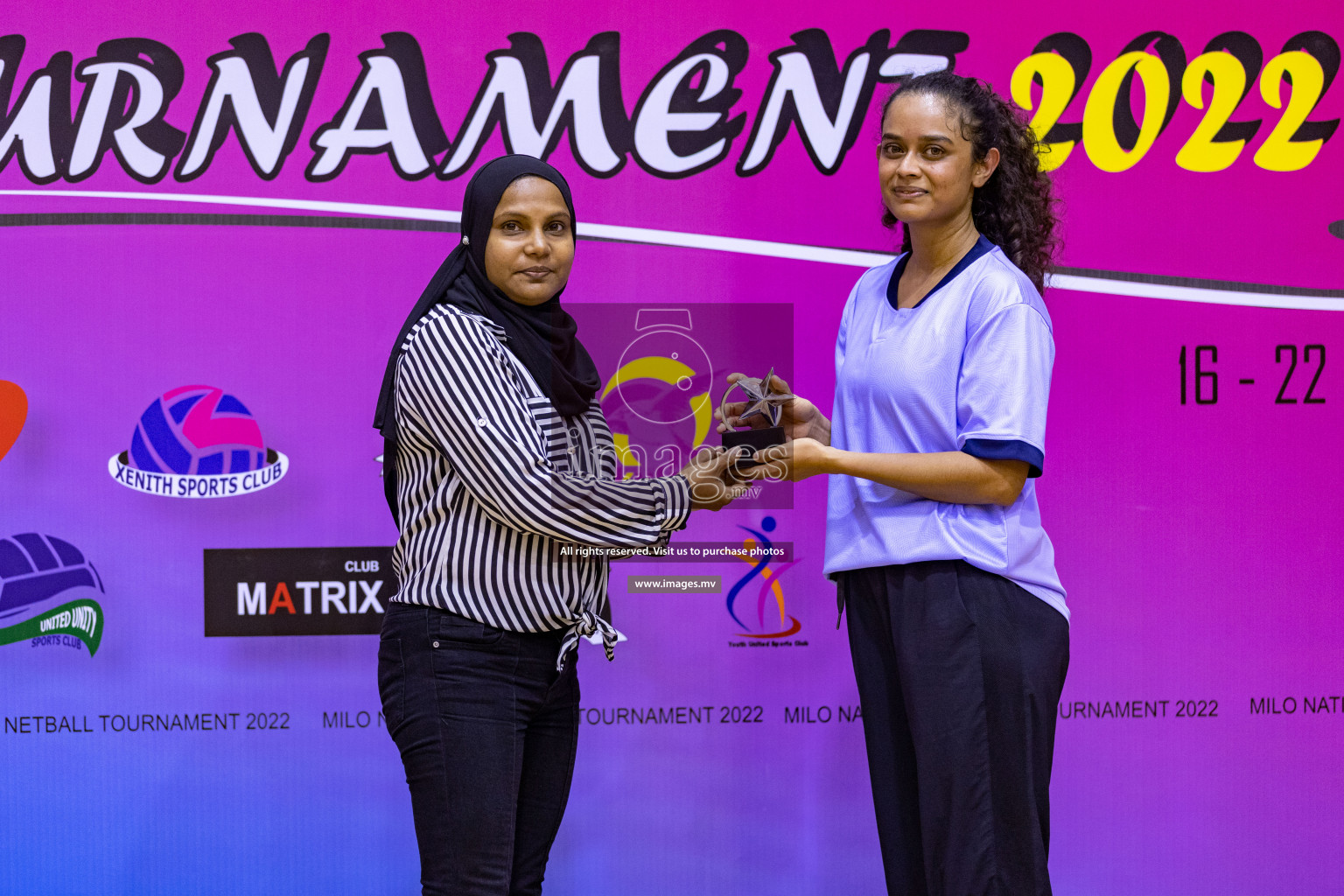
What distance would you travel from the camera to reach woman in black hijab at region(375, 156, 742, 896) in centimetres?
164

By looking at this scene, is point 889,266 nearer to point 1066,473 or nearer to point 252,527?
point 1066,473

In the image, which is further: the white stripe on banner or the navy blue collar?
the white stripe on banner

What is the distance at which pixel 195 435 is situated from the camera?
2.64 meters

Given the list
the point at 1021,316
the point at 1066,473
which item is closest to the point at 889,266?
the point at 1021,316

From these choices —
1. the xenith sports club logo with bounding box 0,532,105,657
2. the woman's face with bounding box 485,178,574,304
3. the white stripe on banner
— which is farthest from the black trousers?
the xenith sports club logo with bounding box 0,532,105,657

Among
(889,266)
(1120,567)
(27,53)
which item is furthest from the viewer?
(1120,567)

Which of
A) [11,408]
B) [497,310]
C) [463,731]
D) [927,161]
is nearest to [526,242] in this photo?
[497,310]

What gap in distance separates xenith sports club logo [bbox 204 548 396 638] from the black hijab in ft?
3.10

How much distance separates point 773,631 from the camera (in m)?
2.74

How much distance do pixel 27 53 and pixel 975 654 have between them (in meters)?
2.48

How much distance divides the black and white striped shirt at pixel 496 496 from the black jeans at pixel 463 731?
39mm

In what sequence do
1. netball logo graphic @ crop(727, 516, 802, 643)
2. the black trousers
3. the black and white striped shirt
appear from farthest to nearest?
netball logo graphic @ crop(727, 516, 802, 643), the black trousers, the black and white striped shirt

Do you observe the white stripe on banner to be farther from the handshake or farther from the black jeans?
the black jeans

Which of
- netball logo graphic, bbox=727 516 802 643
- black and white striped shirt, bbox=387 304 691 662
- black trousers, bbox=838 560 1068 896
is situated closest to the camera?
black and white striped shirt, bbox=387 304 691 662
